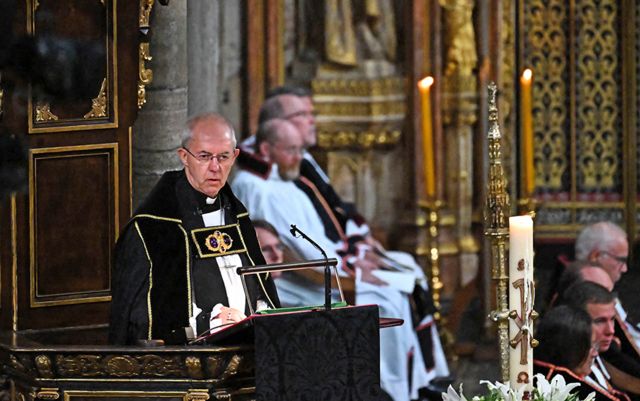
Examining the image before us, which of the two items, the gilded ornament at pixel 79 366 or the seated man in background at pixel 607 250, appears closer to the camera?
the gilded ornament at pixel 79 366

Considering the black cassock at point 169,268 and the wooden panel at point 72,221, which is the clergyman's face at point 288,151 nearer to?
the wooden panel at point 72,221

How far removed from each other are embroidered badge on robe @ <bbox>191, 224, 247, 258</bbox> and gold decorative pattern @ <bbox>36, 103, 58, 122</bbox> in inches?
41.8

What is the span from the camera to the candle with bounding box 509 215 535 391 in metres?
5.88

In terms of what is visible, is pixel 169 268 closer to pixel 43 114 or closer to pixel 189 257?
pixel 189 257

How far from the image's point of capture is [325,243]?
10469 mm

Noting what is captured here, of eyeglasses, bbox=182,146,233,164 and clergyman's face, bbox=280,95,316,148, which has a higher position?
clergyman's face, bbox=280,95,316,148

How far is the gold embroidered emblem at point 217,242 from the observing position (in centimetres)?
719

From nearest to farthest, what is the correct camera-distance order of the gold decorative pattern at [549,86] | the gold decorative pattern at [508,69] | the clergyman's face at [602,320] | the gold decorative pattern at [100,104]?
the gold decorative pattern at [100,104]
the clergyman's face at [602,320]
the gold decorative pattern at [508,69]
the gold decorative pattern at [549,86]

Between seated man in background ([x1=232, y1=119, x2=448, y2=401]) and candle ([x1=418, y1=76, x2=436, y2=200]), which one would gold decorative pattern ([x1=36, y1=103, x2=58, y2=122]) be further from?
candle ([x1=418, y1=76, x2=436, y2=200])

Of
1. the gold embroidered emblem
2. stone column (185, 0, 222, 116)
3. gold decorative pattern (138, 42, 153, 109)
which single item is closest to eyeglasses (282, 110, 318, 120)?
stone column (185, 0, 222, 116)

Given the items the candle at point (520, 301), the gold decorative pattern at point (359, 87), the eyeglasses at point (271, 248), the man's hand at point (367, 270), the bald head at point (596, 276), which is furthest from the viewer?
the gold decorative pattern at point (359, 87)

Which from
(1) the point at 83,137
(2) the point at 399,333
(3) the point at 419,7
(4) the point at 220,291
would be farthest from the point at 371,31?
(4) the point at 220,291

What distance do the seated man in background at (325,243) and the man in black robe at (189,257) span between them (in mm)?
2902

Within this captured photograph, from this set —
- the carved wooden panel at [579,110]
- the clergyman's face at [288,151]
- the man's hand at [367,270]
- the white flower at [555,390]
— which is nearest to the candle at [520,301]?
the white flower at [555,390]
